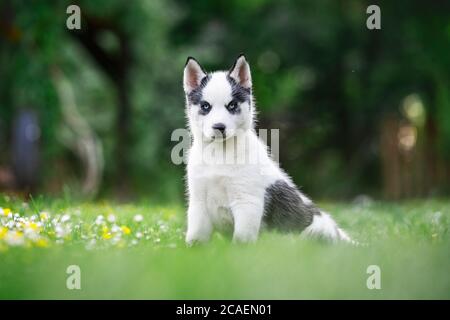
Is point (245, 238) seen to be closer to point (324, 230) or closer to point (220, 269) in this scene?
point (220, 269)

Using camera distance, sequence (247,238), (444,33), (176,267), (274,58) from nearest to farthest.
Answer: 1. (176,267)
2. (247,238)
3. (444,33)
4. (274,58)

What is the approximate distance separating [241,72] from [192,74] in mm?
468

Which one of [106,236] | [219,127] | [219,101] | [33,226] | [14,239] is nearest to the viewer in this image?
[14,239]

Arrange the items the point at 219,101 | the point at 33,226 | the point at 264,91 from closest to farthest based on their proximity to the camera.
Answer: the point at 219,101 → the point at 33,226 → the point at 264,91

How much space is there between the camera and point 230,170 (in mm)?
5934

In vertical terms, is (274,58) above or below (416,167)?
above

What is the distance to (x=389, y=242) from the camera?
6.27 meters

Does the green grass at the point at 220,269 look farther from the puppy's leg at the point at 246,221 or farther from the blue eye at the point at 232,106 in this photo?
the blue eye at the point at 232,106

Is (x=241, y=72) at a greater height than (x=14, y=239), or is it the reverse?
(x=241, y=72)

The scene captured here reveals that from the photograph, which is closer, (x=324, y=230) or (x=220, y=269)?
(x=220, y=269)

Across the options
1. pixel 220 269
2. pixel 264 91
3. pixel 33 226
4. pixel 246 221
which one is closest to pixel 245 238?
pixel 246 221

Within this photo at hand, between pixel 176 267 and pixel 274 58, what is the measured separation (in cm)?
1769

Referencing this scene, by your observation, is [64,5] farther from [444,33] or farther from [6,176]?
[444,33]

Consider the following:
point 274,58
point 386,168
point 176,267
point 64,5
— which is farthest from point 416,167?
point 176,267
